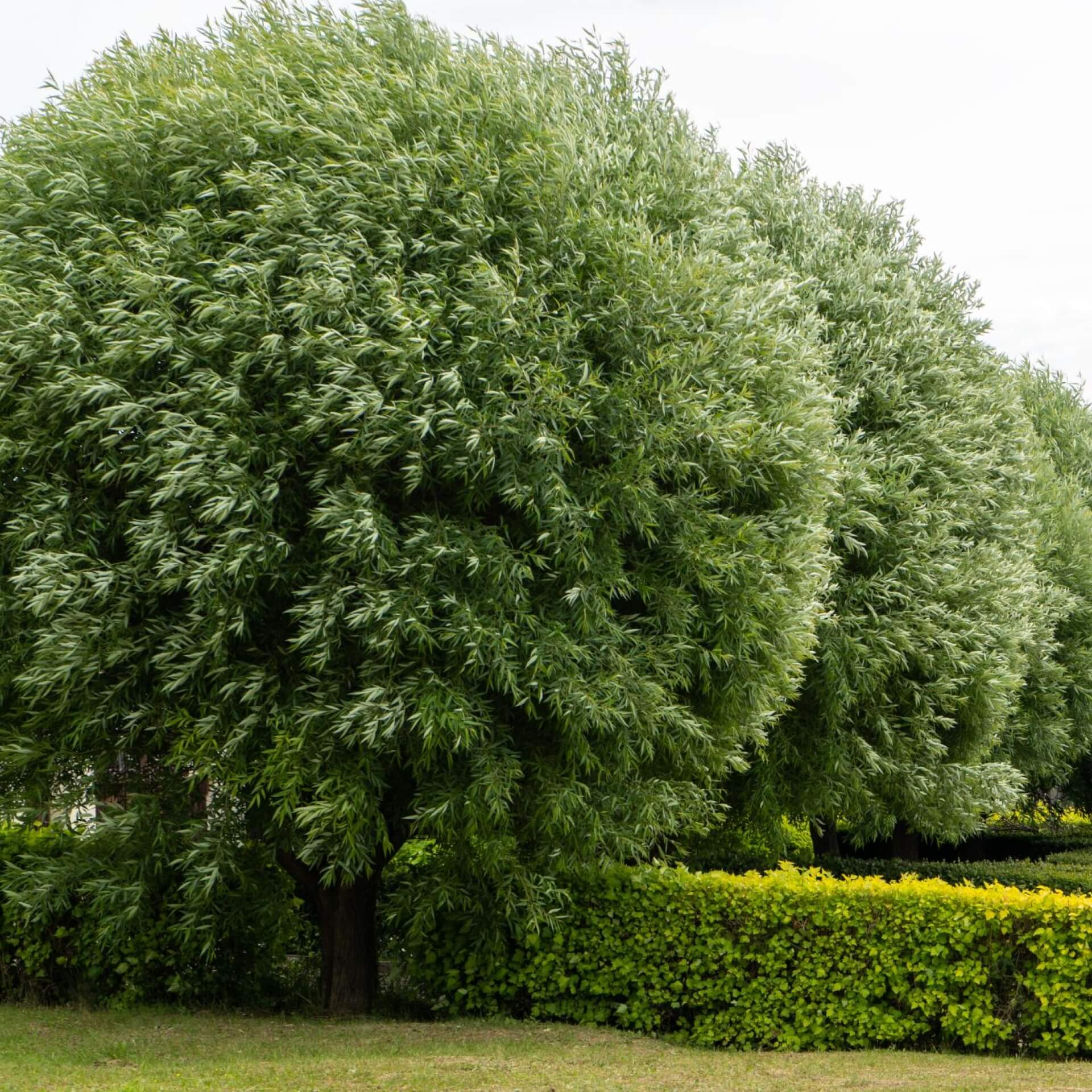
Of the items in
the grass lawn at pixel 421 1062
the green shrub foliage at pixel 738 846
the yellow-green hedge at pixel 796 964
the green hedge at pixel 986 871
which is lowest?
the grass lawn at pixel 421 1062

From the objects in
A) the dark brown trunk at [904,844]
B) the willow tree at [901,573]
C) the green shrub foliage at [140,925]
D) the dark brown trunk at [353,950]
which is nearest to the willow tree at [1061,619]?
the dark brown trunk at [904,844]

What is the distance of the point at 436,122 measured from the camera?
1120 cm

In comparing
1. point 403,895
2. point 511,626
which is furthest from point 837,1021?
point 511,626

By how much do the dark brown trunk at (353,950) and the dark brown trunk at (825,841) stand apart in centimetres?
991

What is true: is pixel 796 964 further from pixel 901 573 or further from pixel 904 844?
pixel 904 844

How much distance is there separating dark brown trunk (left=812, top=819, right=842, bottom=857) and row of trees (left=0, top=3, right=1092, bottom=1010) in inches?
355

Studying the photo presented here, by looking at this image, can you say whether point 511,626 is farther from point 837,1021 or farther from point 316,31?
point 316,31

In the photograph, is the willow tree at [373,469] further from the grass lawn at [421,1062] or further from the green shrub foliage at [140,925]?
the grass lawn at [421,1062]

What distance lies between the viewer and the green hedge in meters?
17.4

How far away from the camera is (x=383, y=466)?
10.4m

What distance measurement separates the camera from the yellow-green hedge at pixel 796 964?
10938 millimetres

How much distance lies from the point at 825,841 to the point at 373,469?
16745mm

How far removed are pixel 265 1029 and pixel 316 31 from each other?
1020 cm

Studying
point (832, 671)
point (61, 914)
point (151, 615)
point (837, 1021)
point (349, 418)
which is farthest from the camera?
point (832, 671)
